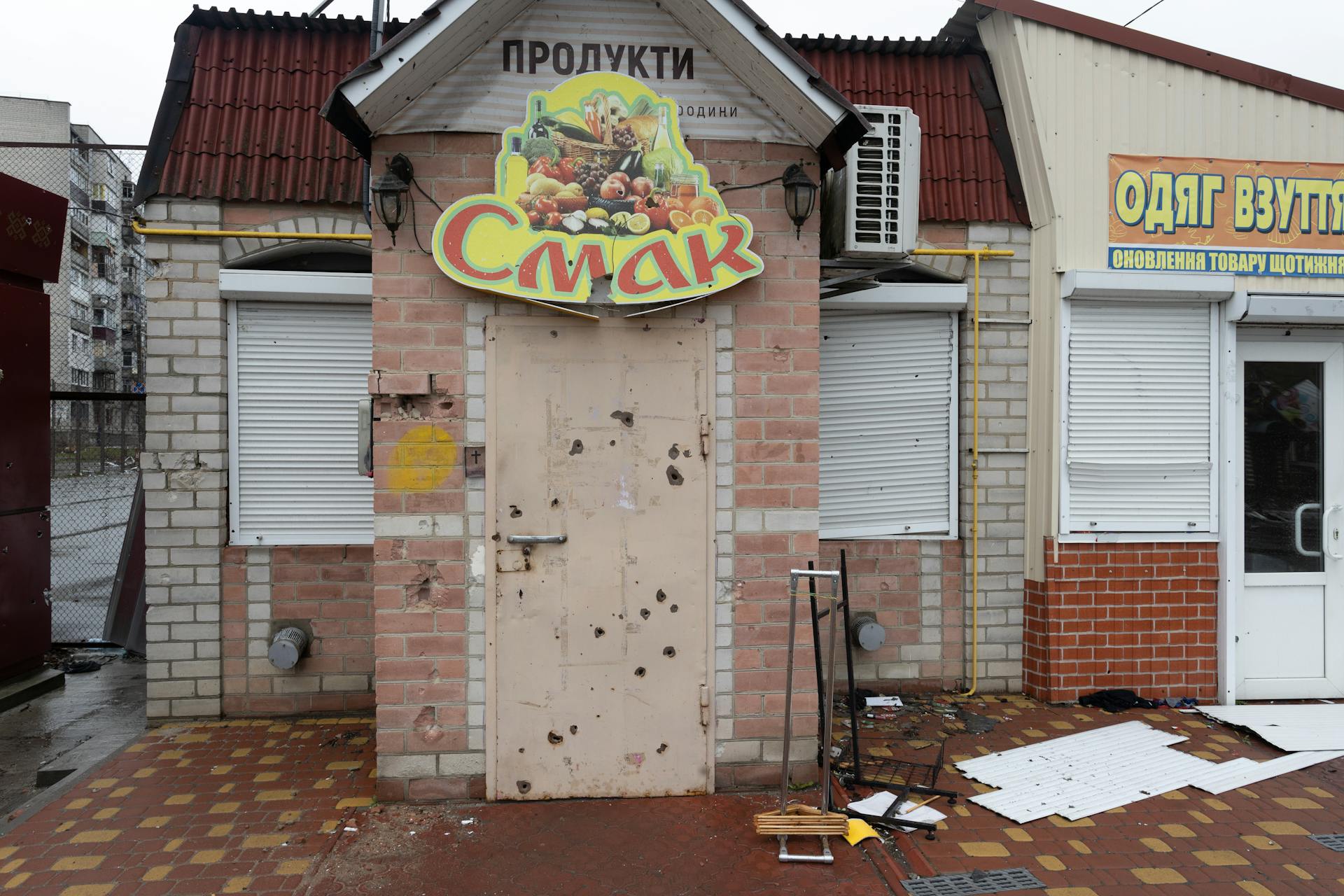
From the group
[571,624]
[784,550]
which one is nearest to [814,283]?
[784,550]

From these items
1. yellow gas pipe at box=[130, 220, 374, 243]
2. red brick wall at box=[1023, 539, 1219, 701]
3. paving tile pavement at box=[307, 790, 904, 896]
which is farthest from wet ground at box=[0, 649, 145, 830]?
red brick wall at box=[1023, 539, 1219, 701]

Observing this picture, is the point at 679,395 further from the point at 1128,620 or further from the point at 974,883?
the point at 1128,620

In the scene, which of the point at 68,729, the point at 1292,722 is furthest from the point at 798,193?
the point at 68,729

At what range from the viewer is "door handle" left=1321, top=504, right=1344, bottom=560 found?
6.05 m

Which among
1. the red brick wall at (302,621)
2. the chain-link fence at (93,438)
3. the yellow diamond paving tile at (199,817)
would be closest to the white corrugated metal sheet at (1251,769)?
the yellow diamond paving tile at (199,817)

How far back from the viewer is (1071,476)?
5.91 meters

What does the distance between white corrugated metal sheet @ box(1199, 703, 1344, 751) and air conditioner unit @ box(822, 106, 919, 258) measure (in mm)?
3856

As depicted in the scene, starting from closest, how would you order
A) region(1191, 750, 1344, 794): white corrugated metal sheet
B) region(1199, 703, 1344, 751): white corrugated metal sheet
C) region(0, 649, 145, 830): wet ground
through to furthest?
region(1191, 750, 1344, 794): white corrugated metal sheet → region(0, 649, 145, 830): wet ground → region(1199, 703, 1344, 751): white corrugated metal sheet

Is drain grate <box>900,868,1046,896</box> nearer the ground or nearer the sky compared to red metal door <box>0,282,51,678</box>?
nearer the ground

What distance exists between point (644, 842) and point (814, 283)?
117 inches

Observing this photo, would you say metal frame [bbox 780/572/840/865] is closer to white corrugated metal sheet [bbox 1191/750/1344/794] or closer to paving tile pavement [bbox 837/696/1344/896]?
paving tile pavement [bbox 837/696/1344/896]

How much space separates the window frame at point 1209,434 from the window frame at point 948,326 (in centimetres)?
67

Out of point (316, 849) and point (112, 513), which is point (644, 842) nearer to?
point (316, 849)

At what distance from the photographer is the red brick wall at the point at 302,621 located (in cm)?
564
